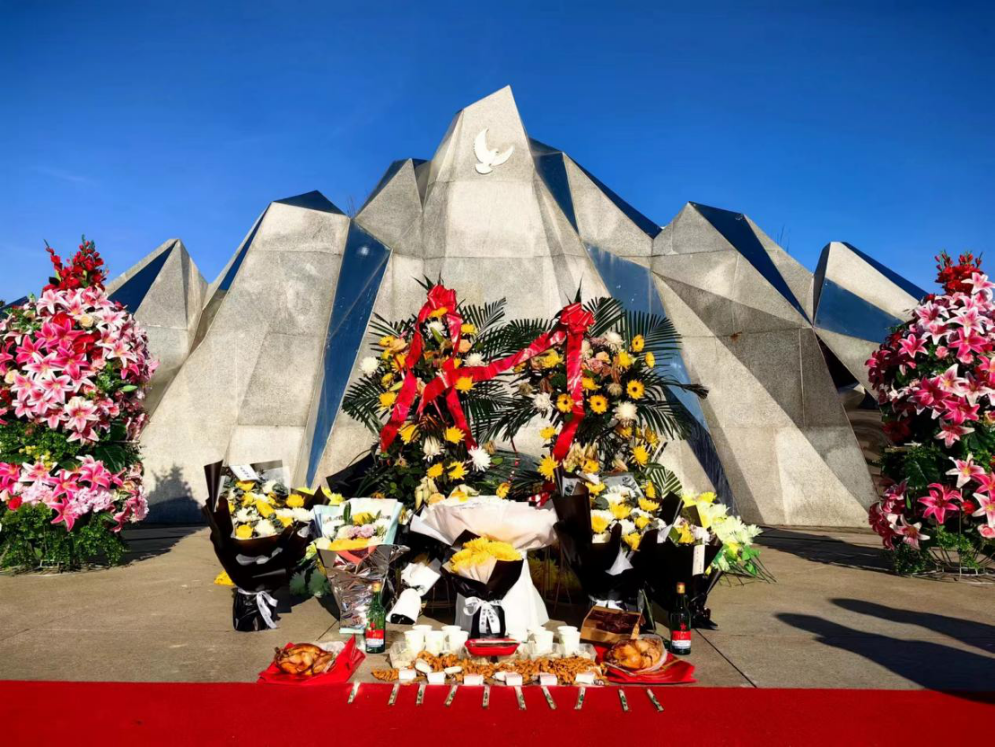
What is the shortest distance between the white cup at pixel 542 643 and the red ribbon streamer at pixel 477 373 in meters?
1.93

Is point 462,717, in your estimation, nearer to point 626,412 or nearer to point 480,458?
point 480,458

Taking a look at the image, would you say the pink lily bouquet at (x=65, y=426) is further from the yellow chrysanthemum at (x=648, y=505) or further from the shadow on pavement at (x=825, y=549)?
the shadow on pavement at (x=825, y=549)

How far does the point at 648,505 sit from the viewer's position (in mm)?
5898

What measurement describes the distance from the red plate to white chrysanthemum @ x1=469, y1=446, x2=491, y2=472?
173 cm

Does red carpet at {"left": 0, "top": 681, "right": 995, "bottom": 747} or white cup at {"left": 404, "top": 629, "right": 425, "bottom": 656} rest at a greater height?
white cup at {"left": 404, "top": 629, "right": 425, "bottom": 656}

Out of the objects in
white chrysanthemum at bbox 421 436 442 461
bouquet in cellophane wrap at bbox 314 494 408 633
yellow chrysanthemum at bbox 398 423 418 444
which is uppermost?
yellow chrysanthemum at bbox 398 423 418 444

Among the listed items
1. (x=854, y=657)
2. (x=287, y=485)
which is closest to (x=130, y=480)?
(x=287, y=485)

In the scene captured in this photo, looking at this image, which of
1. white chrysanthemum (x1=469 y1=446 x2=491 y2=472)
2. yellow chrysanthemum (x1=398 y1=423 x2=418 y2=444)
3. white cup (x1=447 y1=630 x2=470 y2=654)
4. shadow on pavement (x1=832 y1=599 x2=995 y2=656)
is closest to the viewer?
white cup (x1=447 y1=630 x2=470 y2=654)

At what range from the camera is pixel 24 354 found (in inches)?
284

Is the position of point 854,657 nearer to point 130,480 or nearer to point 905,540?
point 905,540

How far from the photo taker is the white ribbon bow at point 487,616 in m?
5.29

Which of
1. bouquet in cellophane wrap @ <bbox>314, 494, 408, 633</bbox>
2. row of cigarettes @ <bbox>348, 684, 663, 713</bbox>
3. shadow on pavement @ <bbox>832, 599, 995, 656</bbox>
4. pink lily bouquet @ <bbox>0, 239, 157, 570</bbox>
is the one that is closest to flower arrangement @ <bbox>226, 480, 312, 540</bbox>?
bouquet in cellophane wrap @ <bbox>314, 494, 408, 633</bbox>

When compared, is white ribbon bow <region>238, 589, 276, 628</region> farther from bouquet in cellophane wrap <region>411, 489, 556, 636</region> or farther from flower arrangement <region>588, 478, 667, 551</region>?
flower arrangement <region>588, 478, 667, 551</region>

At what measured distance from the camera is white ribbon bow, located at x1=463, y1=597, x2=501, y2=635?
529cm
